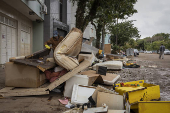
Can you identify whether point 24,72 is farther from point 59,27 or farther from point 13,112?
point 59,27

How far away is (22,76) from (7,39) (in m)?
5.14

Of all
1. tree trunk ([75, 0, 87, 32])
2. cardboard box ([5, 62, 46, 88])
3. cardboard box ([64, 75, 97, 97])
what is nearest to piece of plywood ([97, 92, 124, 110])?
cardboard box ([64, 75, 97, 97])

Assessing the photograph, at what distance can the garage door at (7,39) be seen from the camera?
6406 millimetres

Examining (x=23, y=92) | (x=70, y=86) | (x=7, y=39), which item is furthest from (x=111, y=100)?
(x=7, y=39)

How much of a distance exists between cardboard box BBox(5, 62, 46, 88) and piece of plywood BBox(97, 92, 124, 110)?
1.42 meters

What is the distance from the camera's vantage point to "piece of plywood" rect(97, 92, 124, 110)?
2.08 m

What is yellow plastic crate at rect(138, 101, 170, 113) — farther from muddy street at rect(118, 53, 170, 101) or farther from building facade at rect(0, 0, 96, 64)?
building facade at rect(0, 0, 96, 64)

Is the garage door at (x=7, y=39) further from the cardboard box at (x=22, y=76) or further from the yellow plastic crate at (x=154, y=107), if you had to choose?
the yellow plastic crate at (x=154, y=107)

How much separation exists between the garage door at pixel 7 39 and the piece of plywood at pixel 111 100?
6.10m

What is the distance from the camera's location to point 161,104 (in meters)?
1.75

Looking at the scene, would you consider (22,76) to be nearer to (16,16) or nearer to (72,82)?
(72,82)

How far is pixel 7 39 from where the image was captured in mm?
6898

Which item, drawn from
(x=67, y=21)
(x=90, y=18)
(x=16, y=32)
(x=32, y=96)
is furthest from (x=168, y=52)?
(x=32, y=96)

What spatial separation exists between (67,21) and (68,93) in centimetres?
1122
